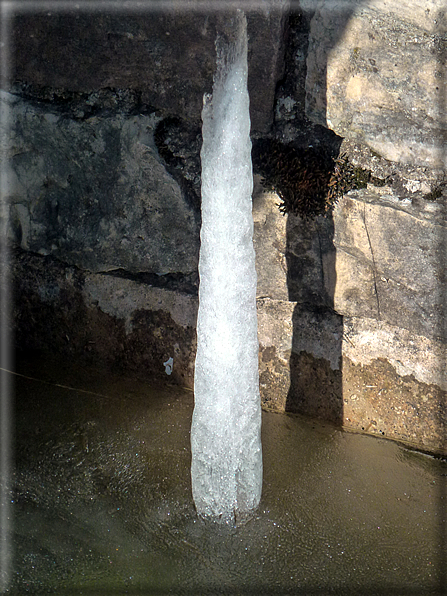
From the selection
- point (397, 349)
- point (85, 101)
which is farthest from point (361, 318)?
point (85, 101)

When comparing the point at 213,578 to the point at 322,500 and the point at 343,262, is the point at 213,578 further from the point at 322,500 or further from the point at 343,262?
the point at 343,262

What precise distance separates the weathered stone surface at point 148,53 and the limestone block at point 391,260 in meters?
0.49

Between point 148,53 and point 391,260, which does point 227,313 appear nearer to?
point 391,260

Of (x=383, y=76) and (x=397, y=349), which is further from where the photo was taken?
(x=397, y=349)

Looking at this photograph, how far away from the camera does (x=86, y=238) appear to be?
2.59 m

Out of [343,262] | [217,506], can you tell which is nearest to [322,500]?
[217,506]

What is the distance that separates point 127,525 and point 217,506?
30cm

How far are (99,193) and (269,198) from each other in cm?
72

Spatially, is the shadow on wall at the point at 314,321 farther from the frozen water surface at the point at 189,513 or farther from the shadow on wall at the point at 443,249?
the shadow on wall at the point at 443,249

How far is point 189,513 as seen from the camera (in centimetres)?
206

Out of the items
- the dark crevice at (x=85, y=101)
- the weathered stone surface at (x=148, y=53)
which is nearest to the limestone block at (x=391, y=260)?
the weathered stone surface at (x=148, y=53)

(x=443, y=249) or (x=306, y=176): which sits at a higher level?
(x=306, y=176)

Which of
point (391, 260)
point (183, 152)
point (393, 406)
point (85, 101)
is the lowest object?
point (393, 406)

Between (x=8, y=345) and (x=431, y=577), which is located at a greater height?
(x=8, y=345)
